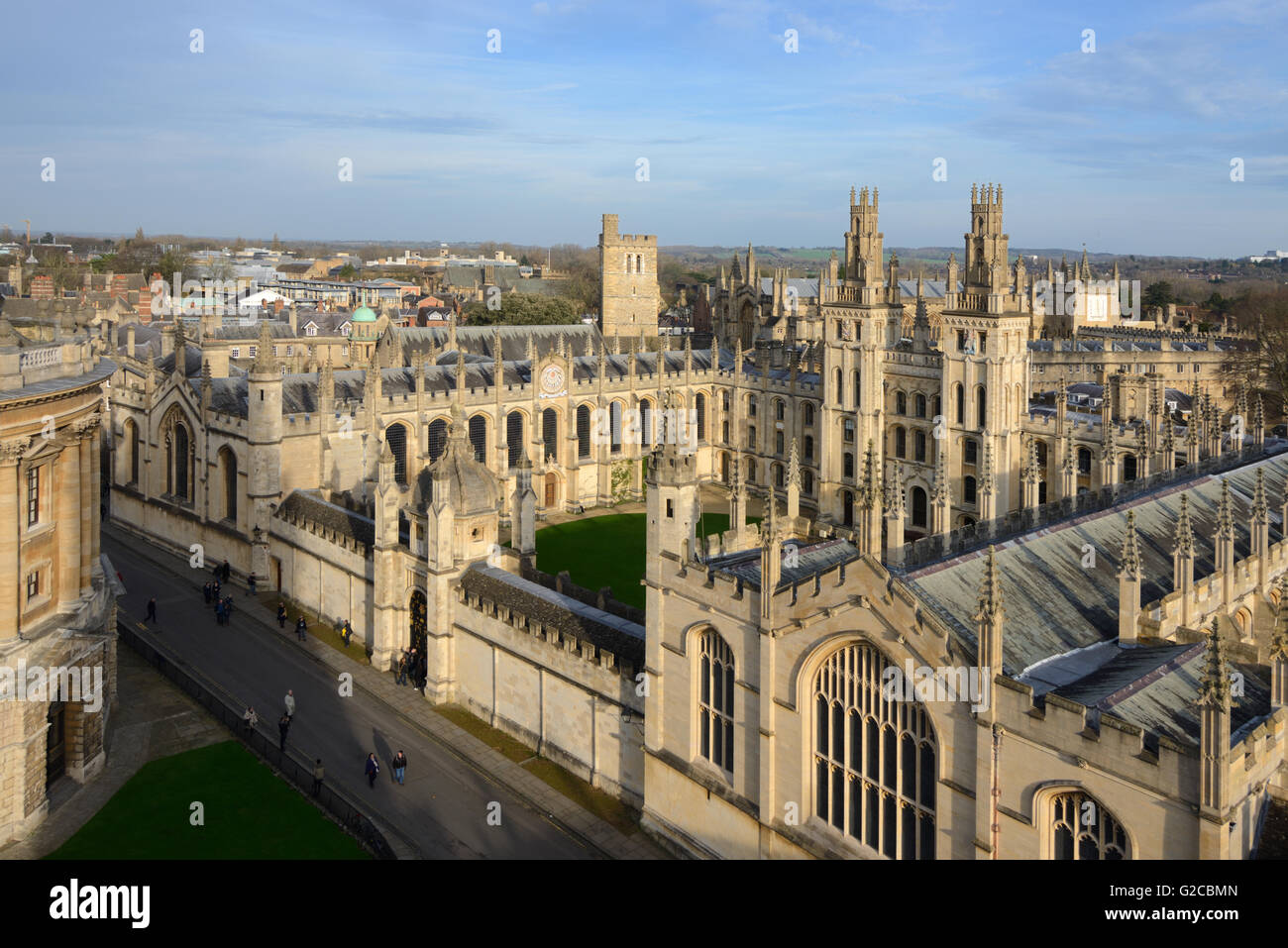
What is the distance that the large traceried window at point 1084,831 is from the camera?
15.7 metres

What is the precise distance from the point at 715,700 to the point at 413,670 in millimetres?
14101

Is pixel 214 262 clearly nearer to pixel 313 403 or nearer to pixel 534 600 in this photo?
pixel 313 403

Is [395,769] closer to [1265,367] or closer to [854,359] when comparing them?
[854,359]

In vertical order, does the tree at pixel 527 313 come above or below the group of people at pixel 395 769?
above

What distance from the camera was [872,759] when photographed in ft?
63.5

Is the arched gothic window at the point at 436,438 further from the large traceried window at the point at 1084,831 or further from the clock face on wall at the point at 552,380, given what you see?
the large traceried window at the point at 1084,831

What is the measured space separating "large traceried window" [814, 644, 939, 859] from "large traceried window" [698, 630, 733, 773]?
2627 mm

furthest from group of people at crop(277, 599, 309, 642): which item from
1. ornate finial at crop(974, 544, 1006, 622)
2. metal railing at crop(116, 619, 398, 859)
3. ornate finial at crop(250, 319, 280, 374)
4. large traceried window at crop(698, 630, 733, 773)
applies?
ornate finial at crop(974, 544, 1006, 622)

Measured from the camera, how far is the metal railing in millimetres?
24797

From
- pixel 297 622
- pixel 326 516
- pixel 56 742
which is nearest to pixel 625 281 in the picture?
pixel 326 516

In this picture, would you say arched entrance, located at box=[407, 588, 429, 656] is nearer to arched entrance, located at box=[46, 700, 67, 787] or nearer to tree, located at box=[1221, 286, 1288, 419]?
arched entrance, located at box=[46, 700, 67, 787]

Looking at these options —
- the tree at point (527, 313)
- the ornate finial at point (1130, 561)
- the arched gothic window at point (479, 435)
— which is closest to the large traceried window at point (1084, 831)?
the ornate finial at point (1130, 561)

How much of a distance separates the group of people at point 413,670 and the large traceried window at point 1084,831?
846 inches
